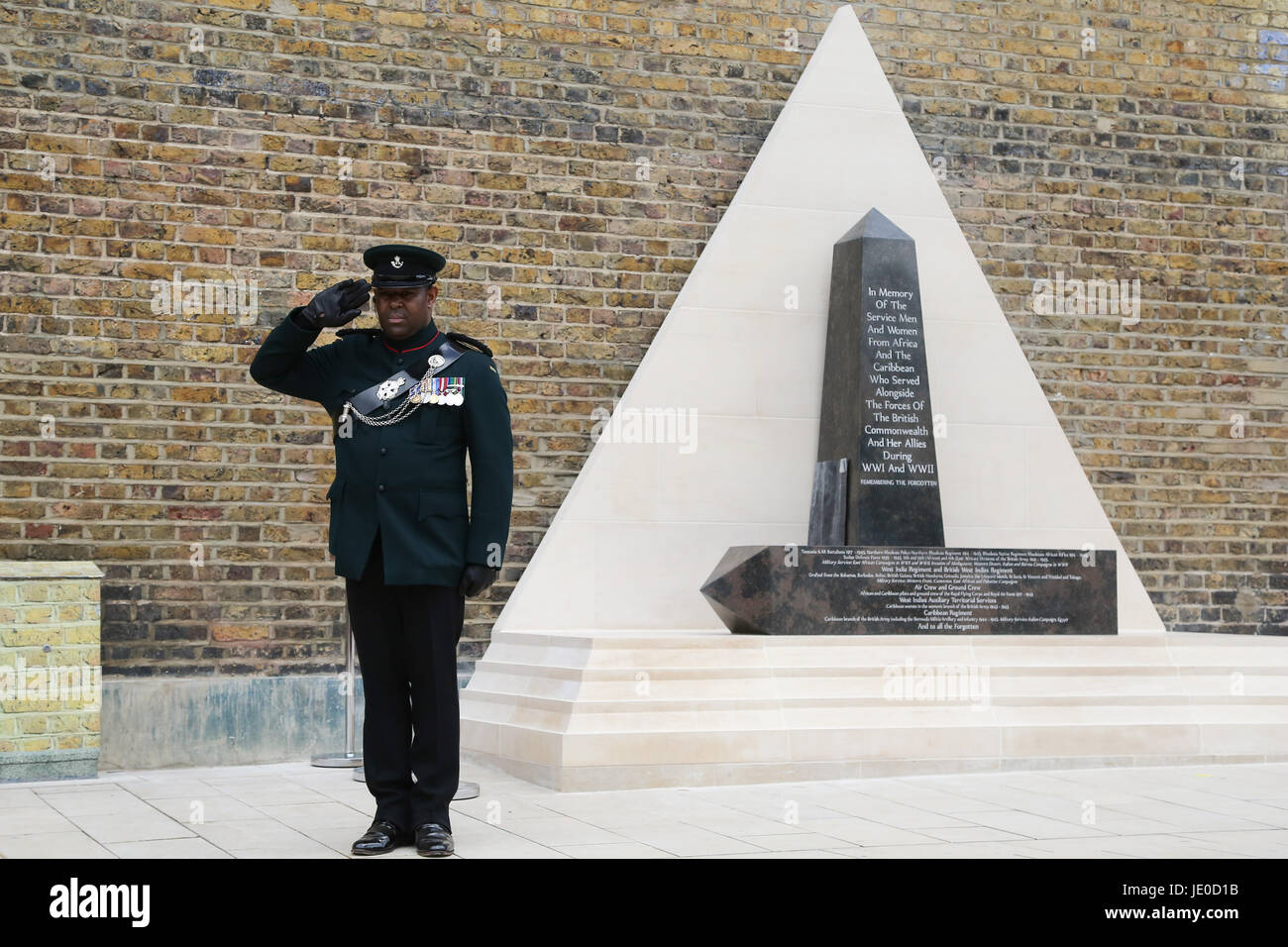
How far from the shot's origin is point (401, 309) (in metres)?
3.94

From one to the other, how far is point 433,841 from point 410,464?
0.99 meters

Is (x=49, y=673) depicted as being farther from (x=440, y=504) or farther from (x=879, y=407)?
(x=879, y=407)

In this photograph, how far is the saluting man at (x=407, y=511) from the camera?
3814mm

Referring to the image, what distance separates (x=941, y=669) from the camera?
225 inches

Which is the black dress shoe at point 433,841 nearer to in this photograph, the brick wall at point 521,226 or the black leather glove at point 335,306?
the black leather glove at point 335,306

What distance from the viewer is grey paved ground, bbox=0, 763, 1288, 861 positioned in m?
3.89

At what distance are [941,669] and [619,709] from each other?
4.49 feet

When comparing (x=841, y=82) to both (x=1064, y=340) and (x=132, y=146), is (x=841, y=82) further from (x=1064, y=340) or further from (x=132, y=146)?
(x=132, y=146)

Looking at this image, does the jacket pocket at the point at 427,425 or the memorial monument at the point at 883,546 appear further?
the memorial monument at the point at 883,546

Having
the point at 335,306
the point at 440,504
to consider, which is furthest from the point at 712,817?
the point at 335,306

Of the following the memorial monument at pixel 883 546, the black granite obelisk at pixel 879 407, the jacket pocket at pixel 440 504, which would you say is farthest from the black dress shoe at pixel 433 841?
the black granite obelisk at pixel 879 407

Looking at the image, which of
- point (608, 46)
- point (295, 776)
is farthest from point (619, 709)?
point (608, 46)

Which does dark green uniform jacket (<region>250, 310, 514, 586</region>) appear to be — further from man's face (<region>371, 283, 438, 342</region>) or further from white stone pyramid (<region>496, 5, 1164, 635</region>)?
white stone pyramid (<region>496, 5, 1164, 635</region>)

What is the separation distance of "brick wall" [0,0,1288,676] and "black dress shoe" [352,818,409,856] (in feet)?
8.94
